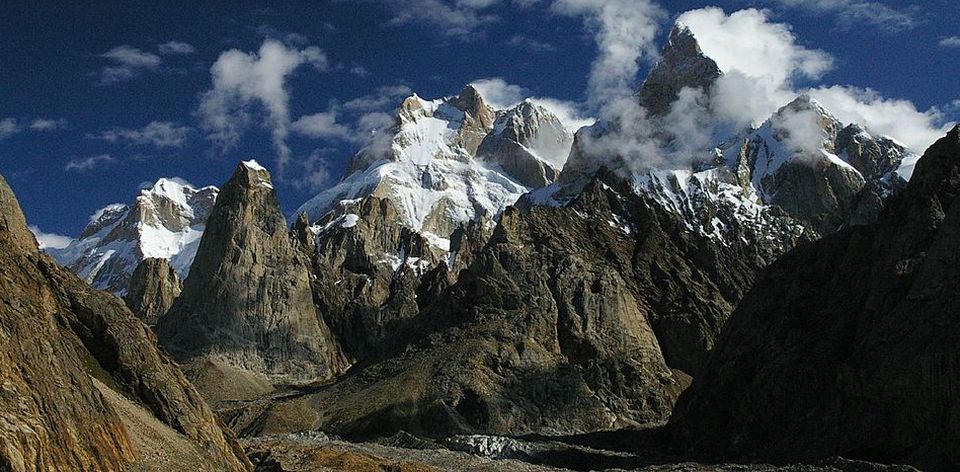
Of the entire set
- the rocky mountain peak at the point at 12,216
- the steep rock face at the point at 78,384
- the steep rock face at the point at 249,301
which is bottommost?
the steep rock face at the point at 78,384

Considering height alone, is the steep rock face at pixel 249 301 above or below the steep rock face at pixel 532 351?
above

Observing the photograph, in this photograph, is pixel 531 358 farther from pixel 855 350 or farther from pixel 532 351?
pixel 855 350

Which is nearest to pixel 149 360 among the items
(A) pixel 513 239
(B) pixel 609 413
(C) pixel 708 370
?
(C) pixel 708 370

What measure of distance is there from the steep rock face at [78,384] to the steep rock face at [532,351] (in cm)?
6795

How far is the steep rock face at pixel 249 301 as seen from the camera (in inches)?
6939

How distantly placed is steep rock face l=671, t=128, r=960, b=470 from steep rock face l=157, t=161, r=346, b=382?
89048 mm

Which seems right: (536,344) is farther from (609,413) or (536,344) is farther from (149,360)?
(149,360)

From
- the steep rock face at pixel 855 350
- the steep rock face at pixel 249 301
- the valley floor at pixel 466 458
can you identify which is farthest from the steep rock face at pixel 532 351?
the steep rock face at pixel 249 301

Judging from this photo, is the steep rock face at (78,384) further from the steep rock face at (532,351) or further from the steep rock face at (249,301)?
the steep rock face at (249,301)

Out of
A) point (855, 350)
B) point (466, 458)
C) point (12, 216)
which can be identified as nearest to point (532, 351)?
point (466, 458)

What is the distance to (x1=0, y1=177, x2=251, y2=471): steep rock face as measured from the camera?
31.9m

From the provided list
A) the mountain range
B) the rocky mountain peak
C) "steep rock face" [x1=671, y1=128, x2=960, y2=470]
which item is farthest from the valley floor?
the rocky mountain peak

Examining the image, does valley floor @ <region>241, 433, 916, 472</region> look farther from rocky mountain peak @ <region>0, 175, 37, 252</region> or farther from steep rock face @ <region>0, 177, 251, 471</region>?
rocky mountain peak @ <region>0, 175, 37, 252</region>

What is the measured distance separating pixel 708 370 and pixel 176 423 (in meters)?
81.2
